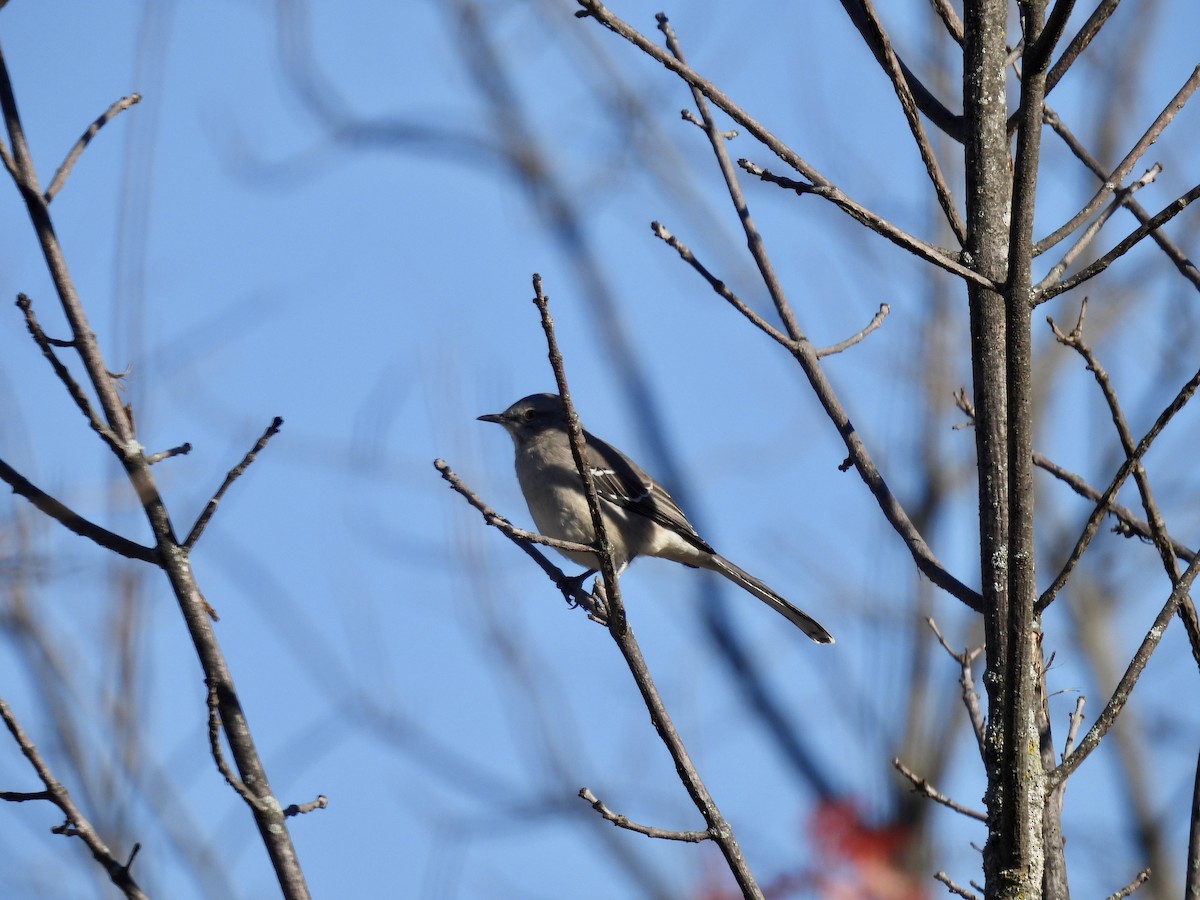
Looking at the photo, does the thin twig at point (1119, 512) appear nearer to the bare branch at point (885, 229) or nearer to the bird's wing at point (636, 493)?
the bare branch at point (885, 229)

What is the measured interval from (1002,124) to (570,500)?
3636mm

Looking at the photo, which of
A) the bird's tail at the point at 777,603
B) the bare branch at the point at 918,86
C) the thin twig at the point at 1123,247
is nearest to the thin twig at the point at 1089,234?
the thin twig at the point at 1123,247

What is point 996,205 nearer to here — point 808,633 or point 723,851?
point 723,851

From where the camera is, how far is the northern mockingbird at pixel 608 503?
571cm

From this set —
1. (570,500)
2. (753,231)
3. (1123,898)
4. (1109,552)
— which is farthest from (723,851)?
(1109,552)

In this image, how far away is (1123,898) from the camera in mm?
2193

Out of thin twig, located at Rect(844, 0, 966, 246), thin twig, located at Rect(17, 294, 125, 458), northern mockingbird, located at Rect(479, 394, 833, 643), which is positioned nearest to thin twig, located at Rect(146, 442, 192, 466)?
thin twig, located at Rect(17, 294, 125, 458)

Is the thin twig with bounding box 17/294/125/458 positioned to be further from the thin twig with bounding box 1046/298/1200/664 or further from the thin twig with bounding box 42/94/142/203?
the thin twig with bounding box 1046/298/1200/664

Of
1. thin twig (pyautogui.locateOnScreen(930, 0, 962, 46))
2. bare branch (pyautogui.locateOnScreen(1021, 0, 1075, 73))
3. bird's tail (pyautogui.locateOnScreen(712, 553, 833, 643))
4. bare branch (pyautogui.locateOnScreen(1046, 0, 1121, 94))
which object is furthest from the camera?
bird's tail (pyautogui.locateOnScreen(712, 553, 833, 643))

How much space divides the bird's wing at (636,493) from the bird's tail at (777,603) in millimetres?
149

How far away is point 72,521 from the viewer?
7.96 feet

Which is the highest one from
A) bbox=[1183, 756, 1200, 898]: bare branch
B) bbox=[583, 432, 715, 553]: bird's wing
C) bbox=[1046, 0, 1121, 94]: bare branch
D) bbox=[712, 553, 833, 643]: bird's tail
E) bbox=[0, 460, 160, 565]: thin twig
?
bbox=[583, 432, 715, 553]: bird's wing

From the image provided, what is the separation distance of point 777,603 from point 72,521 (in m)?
3.48

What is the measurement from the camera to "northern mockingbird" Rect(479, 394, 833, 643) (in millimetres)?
5715
